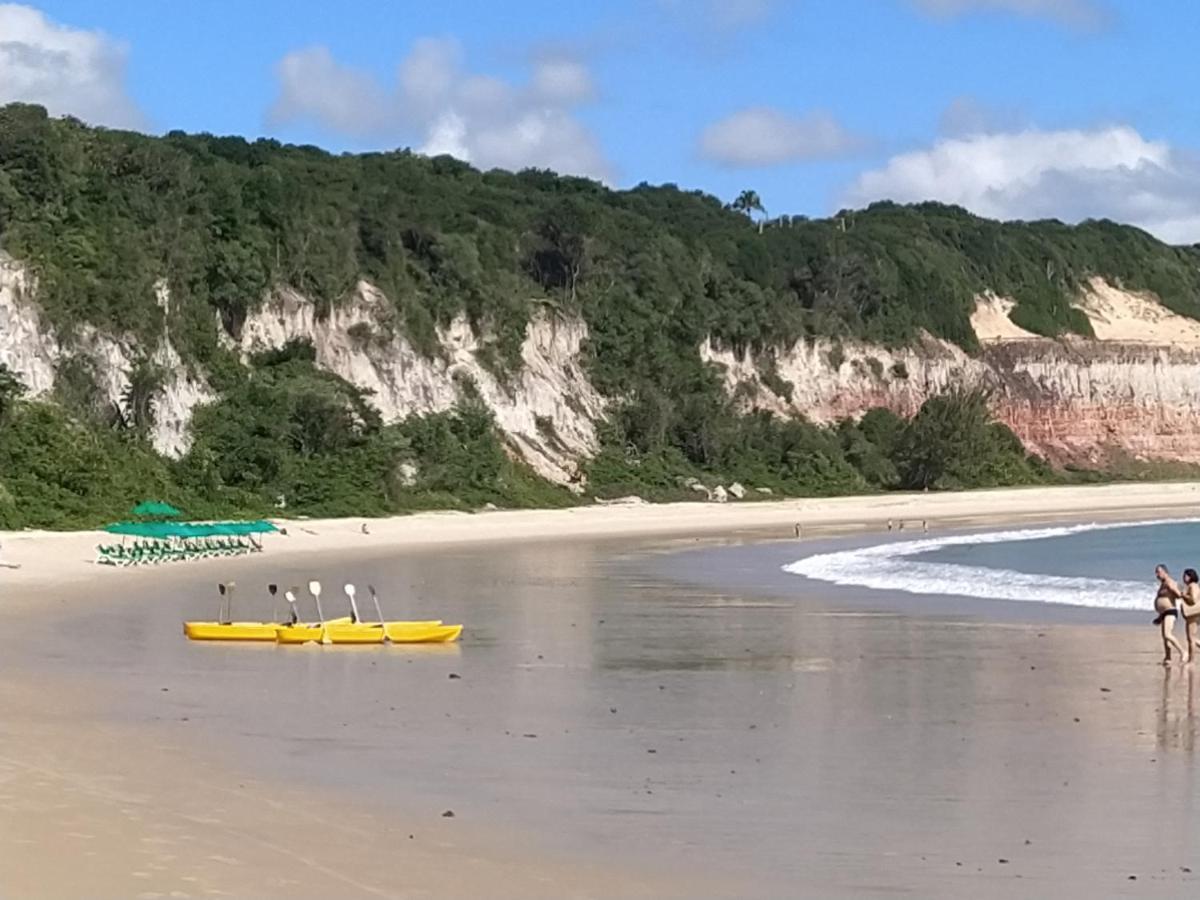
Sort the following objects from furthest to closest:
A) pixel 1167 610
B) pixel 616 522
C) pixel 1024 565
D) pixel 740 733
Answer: pixel 616 522, pixel 1024 565, pixel 1167 610, pixel 740 733

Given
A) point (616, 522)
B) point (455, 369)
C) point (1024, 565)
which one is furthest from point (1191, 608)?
point (455, 369)

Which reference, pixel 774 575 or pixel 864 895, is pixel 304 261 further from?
pixel 864 895

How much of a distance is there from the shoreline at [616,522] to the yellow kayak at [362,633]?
901cm

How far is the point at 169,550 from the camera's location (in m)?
33.4

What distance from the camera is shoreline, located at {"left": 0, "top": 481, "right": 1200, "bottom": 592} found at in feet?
102

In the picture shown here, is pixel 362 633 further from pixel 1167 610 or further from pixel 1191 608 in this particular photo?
pixel 1191 608

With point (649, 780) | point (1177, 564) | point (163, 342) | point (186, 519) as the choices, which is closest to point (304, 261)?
point (163, 342)

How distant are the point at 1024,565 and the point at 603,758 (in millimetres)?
23040

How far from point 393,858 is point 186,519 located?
Answer: 3249 cm

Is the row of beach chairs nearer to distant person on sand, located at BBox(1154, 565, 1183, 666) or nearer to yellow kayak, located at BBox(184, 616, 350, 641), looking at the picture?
yellow kayak, located at BBox(184, 616, 350, 641)

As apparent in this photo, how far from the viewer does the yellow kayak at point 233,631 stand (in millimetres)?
18891

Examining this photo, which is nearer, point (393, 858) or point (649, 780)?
point (393, 858)

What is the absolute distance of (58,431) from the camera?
129ft

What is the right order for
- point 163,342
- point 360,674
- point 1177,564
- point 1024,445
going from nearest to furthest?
1. point 360,674
2. point 1177,564
3. point 163,342
4. point 1024,445
